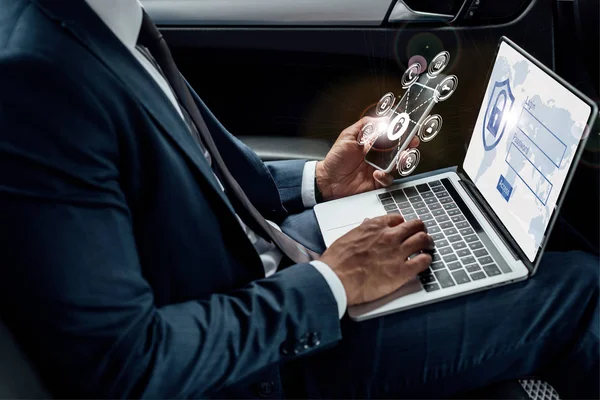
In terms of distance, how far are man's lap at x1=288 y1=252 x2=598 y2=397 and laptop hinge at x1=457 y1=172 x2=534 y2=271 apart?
4cm

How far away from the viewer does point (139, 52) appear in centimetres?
90

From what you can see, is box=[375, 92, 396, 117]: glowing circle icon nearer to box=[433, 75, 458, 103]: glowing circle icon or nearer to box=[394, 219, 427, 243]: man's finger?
box=[433, 75, 458, 103]: glowing circle icon

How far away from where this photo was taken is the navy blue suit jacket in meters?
0.68

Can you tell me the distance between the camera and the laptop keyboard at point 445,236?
0.95m

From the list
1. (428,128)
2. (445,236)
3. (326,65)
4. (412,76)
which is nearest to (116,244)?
(445,236)

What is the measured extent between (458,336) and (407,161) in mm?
401

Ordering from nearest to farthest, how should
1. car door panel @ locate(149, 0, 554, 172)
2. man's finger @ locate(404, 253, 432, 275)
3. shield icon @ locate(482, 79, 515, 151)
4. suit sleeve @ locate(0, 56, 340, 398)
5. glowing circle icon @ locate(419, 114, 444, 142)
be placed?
suit sleeve @ locate(0, 56, 340, 398)
man's finger @ locate(404, 253, 432, 275)
shield icon @ locate(482, 79, 515, 151)
glowing circle icon @ locate(419, 114, 444, 142)
car door panel @ locate(149, 0, 554, 172)

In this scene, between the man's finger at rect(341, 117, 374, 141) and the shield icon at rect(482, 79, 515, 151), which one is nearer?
the shield icon at rect(482, 79, 515, 151)

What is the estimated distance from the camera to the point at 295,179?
1288 mm

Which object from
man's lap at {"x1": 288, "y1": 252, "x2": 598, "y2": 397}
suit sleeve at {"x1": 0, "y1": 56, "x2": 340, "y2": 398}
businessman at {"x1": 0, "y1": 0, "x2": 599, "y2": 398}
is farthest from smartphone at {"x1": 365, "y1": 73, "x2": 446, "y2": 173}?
suit sleeve at {"x1": 0, "y1": 56, "x2": 340, "y2": 398}

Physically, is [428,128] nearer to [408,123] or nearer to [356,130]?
[408,123]

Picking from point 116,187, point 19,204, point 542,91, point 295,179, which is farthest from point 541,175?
point 19,204

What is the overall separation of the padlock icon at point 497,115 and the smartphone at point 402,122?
0.37ft

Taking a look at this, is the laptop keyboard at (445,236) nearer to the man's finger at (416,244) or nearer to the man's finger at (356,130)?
the man's finger at (416,244)
